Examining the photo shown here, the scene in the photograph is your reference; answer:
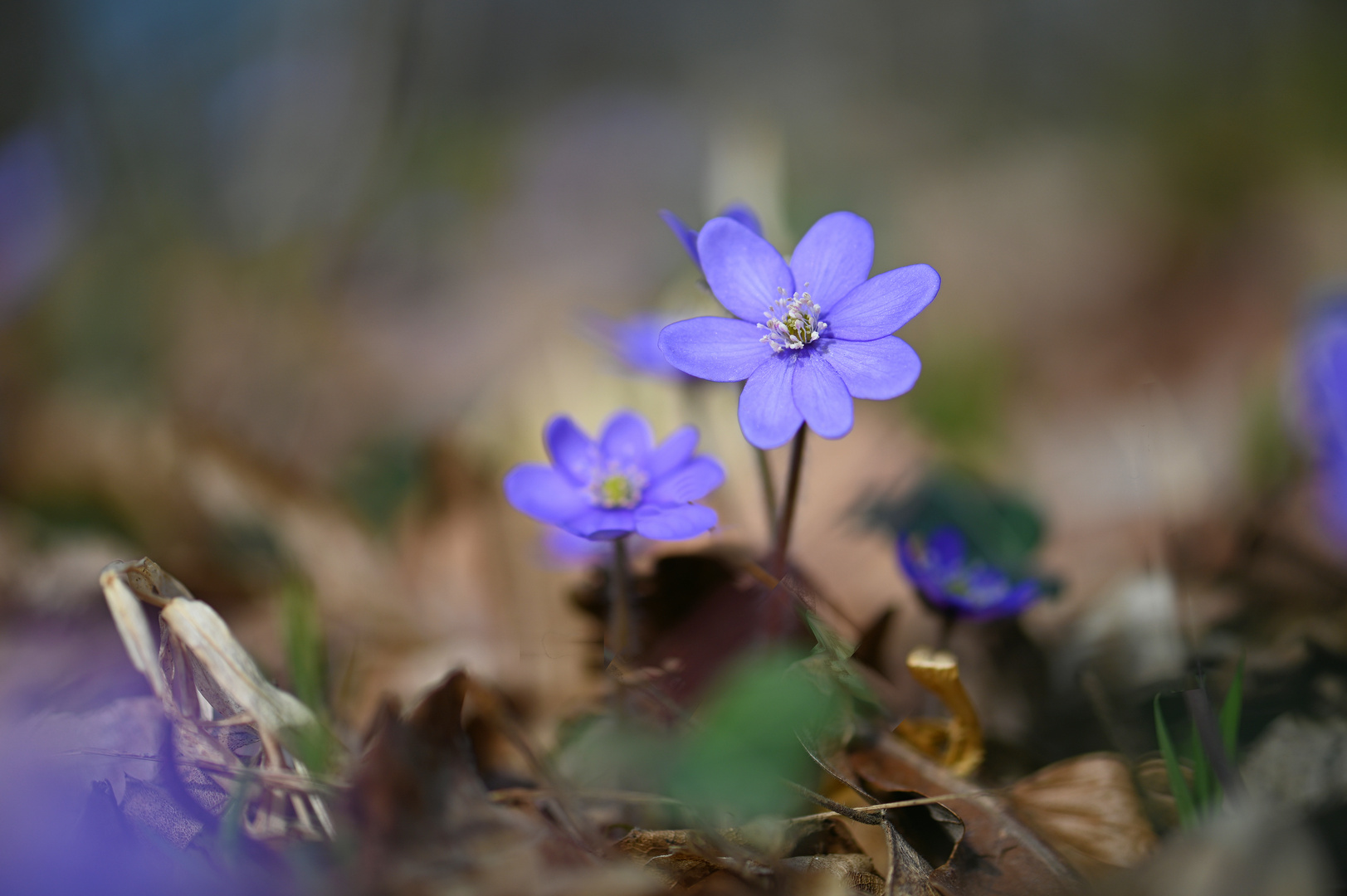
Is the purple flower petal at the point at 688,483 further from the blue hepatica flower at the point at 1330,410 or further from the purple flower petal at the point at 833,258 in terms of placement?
the blue hepatica flower at the point at 1330,410

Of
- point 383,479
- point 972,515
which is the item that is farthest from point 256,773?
point 383,479

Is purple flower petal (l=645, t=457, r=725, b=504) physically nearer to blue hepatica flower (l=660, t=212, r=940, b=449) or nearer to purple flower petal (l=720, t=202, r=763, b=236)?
blue hepatica flower (l=660, t=212, r=940, b=449)

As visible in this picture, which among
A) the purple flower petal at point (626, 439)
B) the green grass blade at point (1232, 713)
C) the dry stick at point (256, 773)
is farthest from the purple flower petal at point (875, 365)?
the dry stick at point (256, 773)

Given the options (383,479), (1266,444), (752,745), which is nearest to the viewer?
(752,745)

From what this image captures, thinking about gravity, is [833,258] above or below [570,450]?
above

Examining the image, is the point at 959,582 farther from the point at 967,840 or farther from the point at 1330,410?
the point at 1330,410

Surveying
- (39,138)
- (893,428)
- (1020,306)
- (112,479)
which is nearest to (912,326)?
(1020,306)
